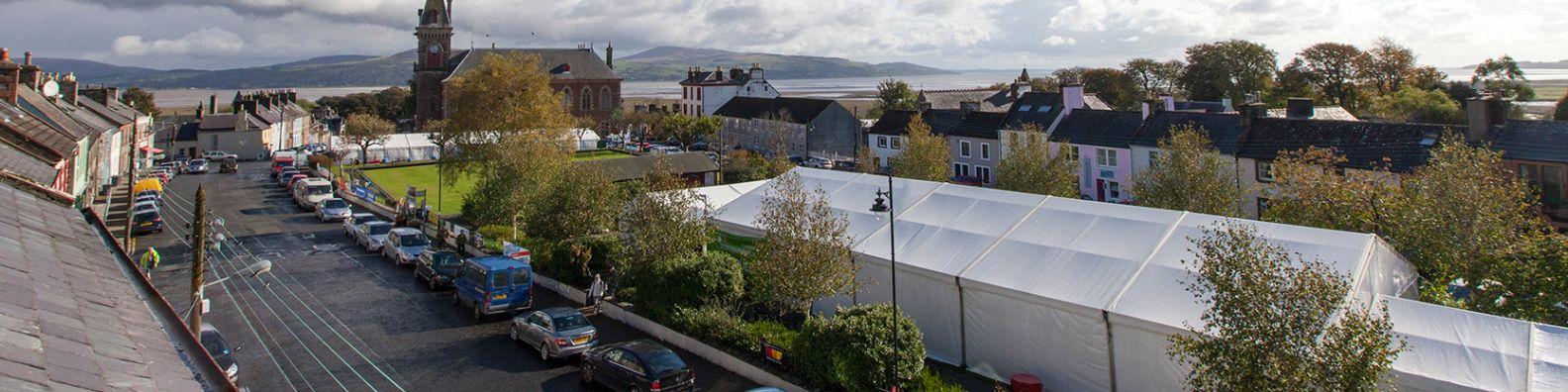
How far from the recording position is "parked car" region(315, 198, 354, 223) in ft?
142

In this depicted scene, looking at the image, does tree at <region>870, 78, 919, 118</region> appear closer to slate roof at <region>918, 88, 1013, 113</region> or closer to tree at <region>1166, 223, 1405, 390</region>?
slate roof at <region>918, 88, 1013, 113</region>

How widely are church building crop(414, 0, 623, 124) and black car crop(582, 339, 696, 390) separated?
9044 centimetres

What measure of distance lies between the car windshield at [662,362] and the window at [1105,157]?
38300 millimetres

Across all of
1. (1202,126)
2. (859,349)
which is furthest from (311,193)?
(1202,126)

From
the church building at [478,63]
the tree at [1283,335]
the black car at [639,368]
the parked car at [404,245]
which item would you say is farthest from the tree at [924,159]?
the church building at [478,63]

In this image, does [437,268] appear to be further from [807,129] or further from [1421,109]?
[1421,109]

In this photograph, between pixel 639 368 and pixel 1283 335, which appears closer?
pixel 1283 335

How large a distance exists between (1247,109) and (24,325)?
156 feet

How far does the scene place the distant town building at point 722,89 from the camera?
4722 inches

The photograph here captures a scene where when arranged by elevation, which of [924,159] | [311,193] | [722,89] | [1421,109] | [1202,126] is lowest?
[311,193]

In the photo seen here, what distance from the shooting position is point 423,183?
64.1m

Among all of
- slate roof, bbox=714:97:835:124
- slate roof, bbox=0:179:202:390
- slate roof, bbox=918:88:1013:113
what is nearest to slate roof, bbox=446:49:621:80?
slate roof, bbox=714:97:835:124

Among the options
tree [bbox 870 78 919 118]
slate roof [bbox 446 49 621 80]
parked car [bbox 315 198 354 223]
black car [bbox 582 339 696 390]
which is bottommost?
black car [bbox 582 339 696 390]

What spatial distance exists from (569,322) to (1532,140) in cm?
3947
